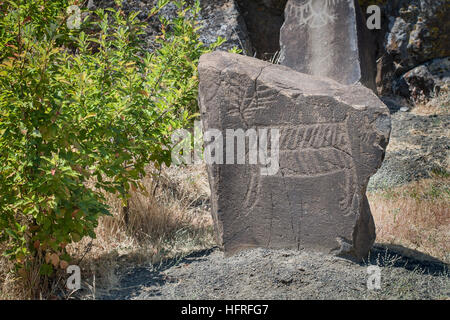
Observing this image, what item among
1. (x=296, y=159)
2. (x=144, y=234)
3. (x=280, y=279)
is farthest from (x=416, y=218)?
(x=144, y=234)

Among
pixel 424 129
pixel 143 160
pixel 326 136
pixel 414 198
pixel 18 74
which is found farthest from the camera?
pixel 424 129

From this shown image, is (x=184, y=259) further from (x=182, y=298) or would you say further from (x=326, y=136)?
(x=326, y=136)

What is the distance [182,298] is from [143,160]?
1074 millimetres

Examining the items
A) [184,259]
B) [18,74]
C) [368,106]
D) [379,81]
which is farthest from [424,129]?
[18,74]

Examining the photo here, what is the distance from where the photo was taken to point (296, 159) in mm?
3441

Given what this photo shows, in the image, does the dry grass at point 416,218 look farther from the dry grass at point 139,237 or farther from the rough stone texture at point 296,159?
the dry grass at point 139,237

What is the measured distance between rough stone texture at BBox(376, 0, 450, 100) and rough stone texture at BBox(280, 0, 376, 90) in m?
2.48

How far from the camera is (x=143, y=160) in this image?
3705mm

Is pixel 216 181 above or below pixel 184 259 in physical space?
above

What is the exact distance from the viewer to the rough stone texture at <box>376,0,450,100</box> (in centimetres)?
738

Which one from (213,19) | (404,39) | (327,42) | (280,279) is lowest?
(280,279)

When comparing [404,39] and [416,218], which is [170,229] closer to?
[416,218]

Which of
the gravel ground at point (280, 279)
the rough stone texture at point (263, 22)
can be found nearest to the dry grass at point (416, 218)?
the gravel ground at point (280, 279)

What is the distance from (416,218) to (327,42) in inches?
78.0
